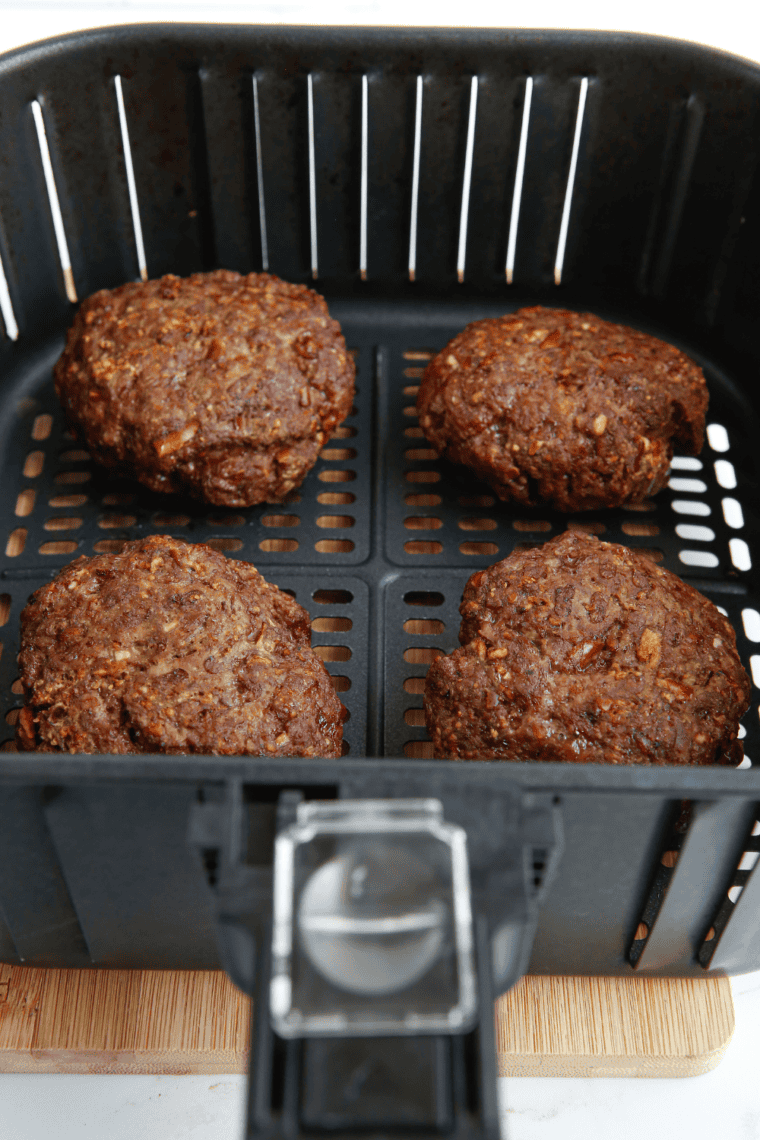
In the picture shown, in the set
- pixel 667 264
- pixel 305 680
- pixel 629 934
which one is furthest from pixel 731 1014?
pixel 667 264

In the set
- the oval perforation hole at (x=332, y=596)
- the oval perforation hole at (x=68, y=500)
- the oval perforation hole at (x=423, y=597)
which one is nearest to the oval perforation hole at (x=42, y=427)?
the oval perforation hole at (x=68, y=500)

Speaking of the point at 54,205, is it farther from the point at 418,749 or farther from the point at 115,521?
the point at 418,749

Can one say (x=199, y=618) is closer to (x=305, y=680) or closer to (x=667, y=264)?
(x=305, y=680)

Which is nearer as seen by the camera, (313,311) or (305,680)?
(305,680)

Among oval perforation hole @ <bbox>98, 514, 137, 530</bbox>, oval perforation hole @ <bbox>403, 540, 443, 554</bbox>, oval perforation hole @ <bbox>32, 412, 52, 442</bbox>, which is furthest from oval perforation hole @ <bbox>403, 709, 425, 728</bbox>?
oval perforation hole @ <bbox>32, 412, 52, 442</bbox>

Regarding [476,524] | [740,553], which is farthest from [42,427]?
[740,553]

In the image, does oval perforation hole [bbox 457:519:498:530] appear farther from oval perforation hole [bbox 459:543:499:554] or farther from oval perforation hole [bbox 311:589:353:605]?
oval perforation hole [bbox 311:589:353:605]
